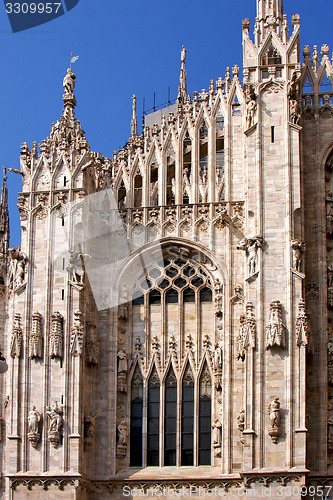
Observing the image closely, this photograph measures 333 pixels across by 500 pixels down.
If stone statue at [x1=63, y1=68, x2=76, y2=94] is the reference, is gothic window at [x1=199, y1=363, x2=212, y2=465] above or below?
below

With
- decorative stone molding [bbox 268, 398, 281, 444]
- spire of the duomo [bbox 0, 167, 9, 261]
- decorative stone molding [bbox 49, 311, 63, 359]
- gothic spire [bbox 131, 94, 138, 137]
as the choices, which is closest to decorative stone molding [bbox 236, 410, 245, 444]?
decorative stone molding [bbox 268, 398, 281, 444]

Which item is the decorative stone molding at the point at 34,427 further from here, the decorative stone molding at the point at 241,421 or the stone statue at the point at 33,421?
the decorative stone molding at the point at 241,421

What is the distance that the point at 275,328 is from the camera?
28641mm

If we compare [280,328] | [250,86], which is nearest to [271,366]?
[280,328]

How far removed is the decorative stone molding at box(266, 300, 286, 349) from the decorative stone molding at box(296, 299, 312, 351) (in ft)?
1.26

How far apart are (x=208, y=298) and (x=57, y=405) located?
5254 mm

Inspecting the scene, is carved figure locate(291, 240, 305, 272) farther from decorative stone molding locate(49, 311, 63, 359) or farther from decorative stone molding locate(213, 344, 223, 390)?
decorative stone molding locate(49, 311, 63, 359)

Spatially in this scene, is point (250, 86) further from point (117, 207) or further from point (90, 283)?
point (90, 283)

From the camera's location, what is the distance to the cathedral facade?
2875 cm

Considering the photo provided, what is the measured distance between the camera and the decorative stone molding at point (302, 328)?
2858 centimetres

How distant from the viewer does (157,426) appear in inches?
1196

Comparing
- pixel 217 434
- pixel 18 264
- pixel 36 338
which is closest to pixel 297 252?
pixel 217 434

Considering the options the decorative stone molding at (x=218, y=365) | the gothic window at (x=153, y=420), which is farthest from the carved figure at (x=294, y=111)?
the gothic window at (x=153, y=420)

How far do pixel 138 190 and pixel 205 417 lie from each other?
7169mm
